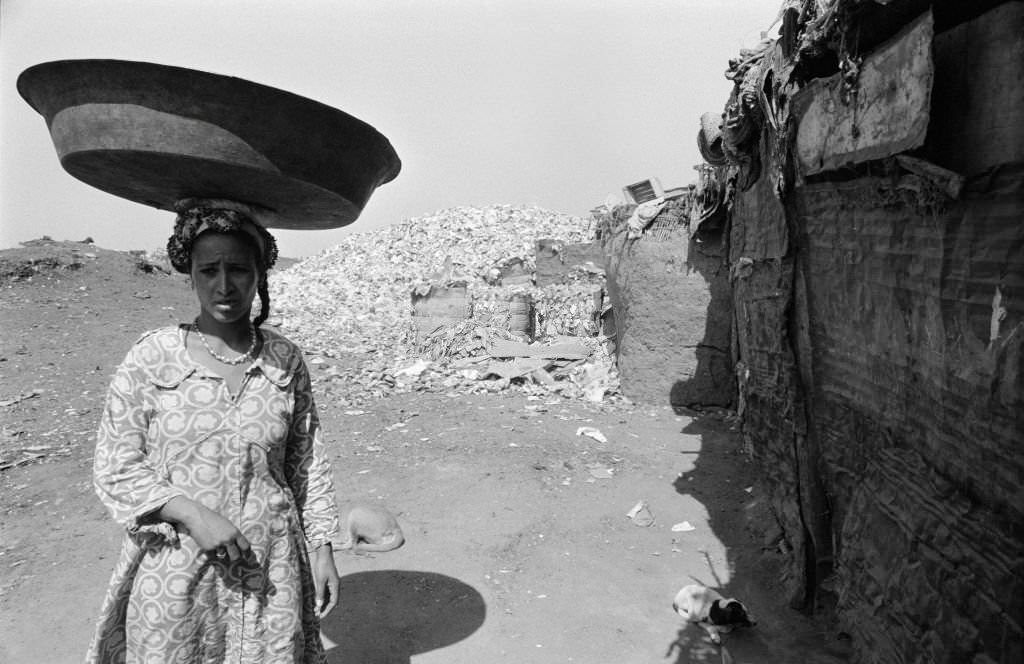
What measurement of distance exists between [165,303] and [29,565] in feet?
30.8

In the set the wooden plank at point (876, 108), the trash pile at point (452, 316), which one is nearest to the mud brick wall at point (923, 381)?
the wooden plank at point (876, 108)

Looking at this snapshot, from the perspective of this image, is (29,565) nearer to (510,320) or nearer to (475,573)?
(475,573)

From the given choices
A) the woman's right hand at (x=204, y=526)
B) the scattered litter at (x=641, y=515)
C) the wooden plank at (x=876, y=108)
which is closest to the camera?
the woman's right hand at (x=204, y=526)

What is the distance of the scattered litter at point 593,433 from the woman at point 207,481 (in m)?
4.49

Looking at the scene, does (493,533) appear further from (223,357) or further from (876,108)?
(876,108)

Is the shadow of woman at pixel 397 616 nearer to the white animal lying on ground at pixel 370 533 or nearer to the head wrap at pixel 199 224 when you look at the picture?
the white animal lying on ground at pixel 370 533

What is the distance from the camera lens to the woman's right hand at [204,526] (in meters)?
1.57

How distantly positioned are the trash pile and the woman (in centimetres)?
600

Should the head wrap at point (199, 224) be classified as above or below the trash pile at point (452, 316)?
above

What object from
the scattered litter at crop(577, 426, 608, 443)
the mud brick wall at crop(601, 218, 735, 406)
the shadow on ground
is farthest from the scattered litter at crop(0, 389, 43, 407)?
the shadow on ground

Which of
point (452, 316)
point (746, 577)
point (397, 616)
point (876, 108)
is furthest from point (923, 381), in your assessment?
point (452, 316)

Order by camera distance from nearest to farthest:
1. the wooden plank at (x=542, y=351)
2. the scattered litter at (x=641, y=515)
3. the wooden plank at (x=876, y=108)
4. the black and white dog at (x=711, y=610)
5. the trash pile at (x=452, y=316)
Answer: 1. the wooden plank at (x=876, y=108)
2. the black and white dog at (x=711, y=610)
3. the scattered litter at (x=641, y=515)
4. the trash pile at (x=452, y=316)
5. the wooden plank at (x=542, y=351)

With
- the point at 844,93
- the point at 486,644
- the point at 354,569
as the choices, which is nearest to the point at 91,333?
the point at 354,569

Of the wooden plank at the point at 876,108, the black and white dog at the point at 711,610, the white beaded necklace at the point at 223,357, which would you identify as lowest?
the black and white dog at the point at 711,610
